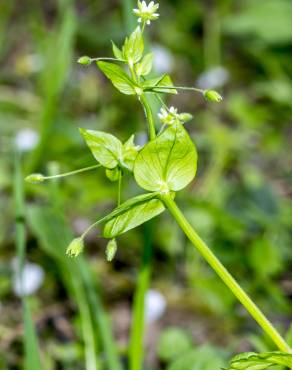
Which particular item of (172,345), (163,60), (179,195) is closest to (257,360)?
(172,345)

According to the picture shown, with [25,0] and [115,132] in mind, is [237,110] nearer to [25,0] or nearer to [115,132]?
[115,132]

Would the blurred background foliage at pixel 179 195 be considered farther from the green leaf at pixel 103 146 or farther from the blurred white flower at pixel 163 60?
the green leaf at pixel 103 146

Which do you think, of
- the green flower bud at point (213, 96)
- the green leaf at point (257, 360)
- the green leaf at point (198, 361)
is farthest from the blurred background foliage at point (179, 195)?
the green flower bud at point (213, 96)

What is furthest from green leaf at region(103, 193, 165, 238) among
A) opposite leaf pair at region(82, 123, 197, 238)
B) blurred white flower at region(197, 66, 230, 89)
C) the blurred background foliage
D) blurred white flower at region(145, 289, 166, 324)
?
blurred white flower at region(197, 66, 230, 89)

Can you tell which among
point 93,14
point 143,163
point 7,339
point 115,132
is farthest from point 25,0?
point 143,163

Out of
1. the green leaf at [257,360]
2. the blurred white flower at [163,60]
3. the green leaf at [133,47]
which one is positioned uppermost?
the blurred white flower at [163,60]

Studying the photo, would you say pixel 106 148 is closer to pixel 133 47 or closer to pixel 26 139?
pixel 133 47

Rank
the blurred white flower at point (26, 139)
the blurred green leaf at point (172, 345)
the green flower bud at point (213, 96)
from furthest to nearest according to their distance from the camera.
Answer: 1. the blurred white flower at point (26, 139)
2. the blurred green leaf at point (172, 345)
3. the green flower bud at point (213, 96)

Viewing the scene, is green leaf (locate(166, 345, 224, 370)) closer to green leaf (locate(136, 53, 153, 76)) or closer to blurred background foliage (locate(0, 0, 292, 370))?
blurred background foliage (locate(0, 0, 292, 370))
